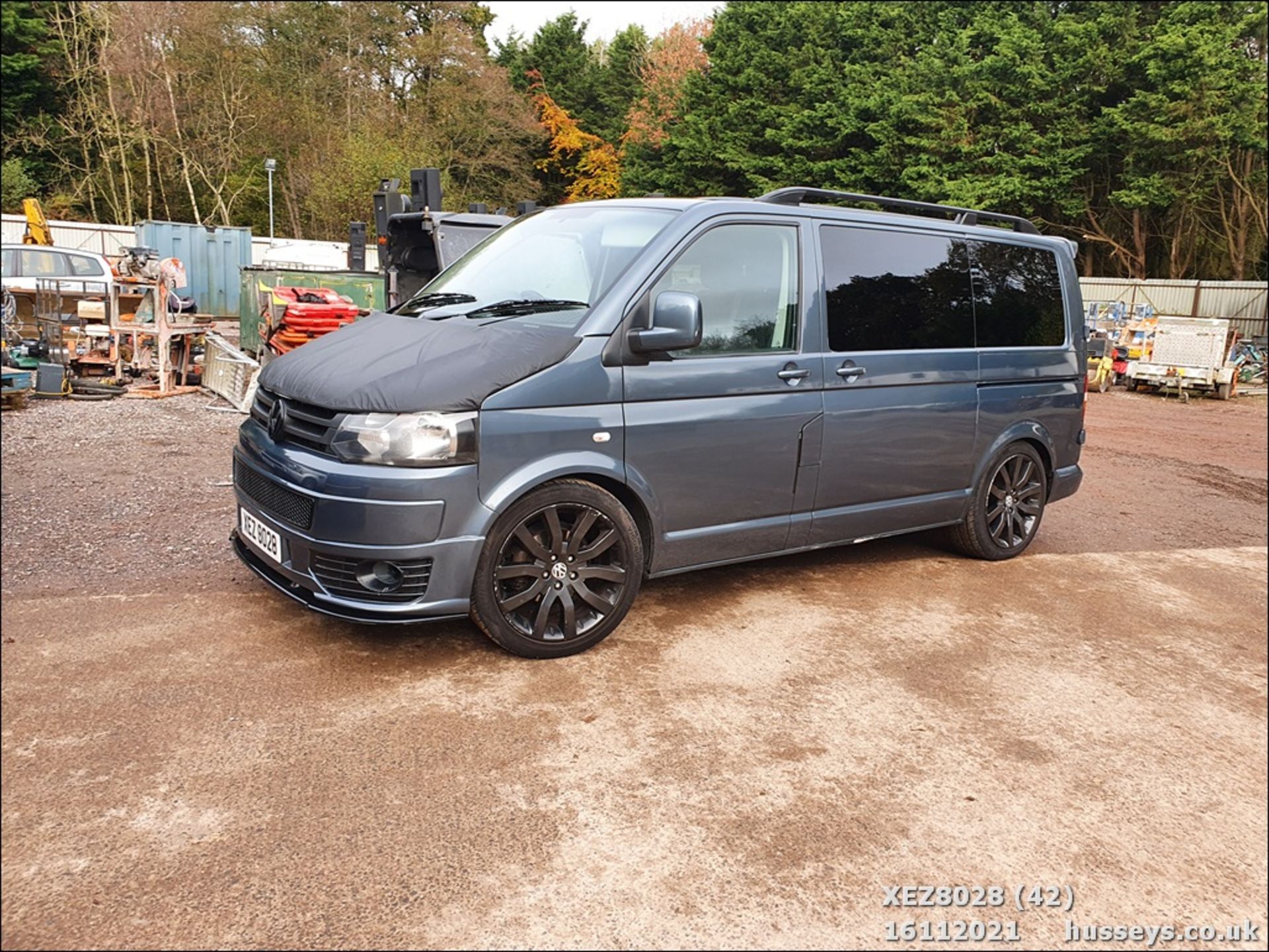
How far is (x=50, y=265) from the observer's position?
14.1 m

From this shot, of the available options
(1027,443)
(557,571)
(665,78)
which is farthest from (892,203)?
(665,78)

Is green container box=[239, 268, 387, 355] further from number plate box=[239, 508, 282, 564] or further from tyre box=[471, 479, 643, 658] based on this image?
tyre box=[471, 479, 643, 658]

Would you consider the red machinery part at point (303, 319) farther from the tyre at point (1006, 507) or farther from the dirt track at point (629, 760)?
the tyre at point (1006, 507)

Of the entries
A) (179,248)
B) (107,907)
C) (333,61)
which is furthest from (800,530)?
(179,248)

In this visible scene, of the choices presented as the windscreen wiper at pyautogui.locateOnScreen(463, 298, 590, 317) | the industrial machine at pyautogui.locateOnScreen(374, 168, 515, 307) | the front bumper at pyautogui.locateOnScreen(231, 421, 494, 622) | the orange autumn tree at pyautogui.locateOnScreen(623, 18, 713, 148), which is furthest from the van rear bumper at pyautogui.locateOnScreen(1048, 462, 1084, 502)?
the orange autumn tree at pyautogui.locateOnScreen(623, 18, 713, 148)

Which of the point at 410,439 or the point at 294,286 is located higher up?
the point at 294,286

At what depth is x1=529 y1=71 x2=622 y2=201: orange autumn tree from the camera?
4278 cm

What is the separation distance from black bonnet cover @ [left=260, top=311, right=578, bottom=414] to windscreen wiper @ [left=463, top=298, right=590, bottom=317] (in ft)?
0.34

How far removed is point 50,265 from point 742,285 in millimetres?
13683

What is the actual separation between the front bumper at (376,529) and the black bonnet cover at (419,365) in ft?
0.81

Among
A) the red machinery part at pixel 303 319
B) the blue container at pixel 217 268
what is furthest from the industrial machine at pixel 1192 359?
the blue container at pixel 217 268

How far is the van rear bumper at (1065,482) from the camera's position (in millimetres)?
5844

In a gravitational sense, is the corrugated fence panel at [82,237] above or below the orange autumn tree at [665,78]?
below

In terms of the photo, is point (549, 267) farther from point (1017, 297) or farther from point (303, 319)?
point (303, 319)
